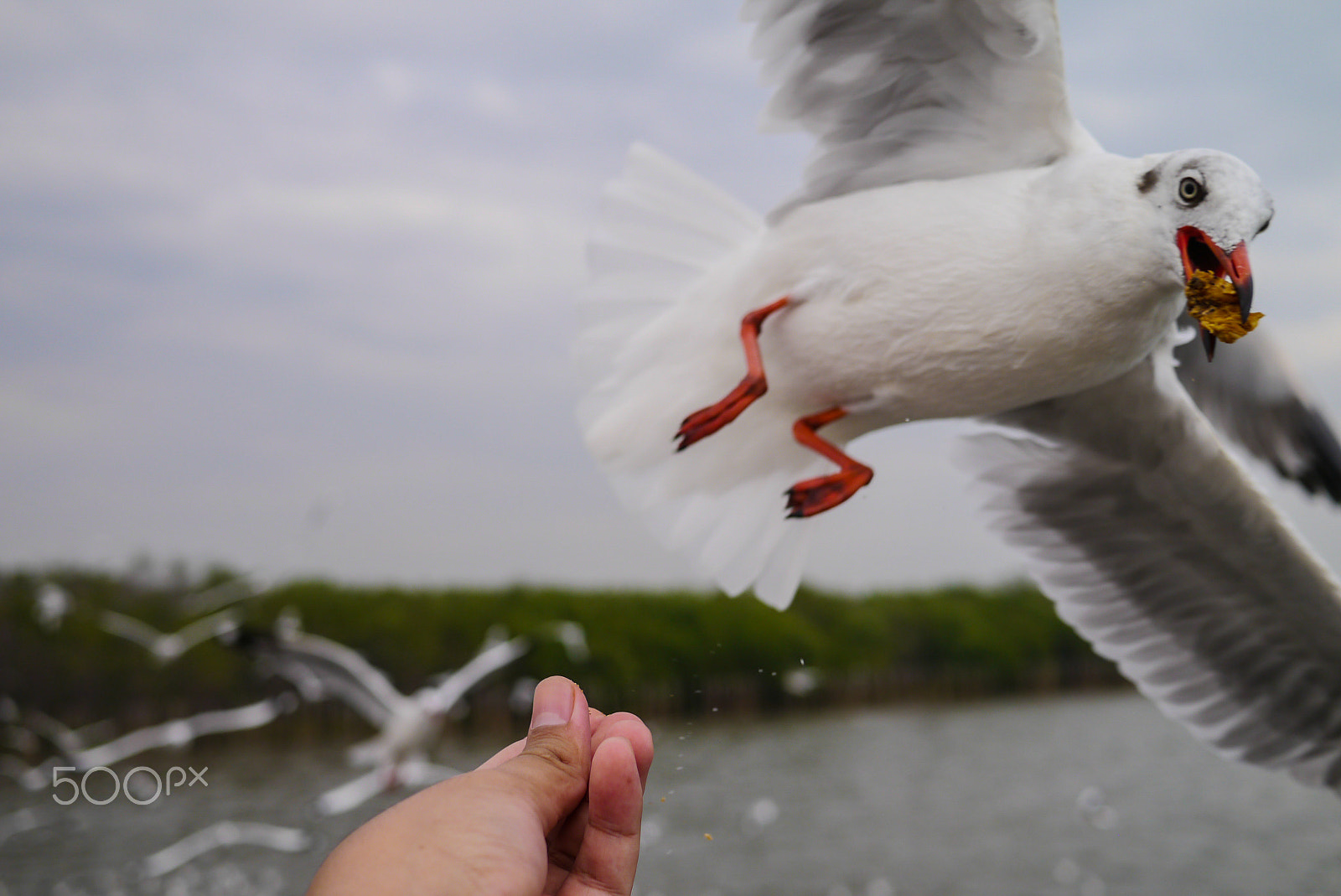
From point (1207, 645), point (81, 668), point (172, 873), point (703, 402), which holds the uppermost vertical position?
point (703, 402)

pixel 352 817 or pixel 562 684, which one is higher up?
pixel 562 684

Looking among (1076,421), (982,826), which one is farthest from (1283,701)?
(982,826)

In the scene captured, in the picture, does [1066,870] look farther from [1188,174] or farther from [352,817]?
[1188,174]

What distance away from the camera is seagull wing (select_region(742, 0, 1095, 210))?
1.17 meters

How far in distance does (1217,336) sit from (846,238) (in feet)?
1.50

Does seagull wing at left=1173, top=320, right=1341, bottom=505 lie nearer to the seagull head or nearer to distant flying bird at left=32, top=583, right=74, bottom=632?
the seagull head

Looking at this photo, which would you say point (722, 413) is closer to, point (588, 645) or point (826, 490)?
point (826, 490)

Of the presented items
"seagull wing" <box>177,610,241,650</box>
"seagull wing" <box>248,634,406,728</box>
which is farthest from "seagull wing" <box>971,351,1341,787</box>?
"seagull wing" <box>177,610,241,650</box>

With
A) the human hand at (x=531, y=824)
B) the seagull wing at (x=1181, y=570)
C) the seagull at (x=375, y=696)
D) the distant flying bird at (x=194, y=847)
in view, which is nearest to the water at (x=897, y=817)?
the distant flying bird at (x=194, y=847)

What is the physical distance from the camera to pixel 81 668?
6.90 metres

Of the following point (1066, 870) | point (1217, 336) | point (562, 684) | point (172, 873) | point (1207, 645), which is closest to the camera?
point (562, 684)

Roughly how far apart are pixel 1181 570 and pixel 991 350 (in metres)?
0.83

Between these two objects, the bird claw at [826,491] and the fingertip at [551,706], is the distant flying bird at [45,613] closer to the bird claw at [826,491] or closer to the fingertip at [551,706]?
the bird claw at [826,491]

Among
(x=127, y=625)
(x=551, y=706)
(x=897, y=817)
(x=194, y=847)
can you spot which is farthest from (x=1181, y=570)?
(x=897, y=817)
